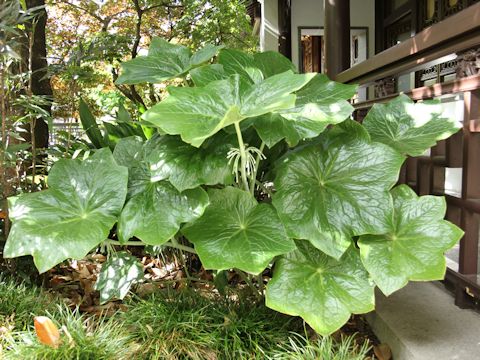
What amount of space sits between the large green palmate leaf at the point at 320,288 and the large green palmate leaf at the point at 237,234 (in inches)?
4.8

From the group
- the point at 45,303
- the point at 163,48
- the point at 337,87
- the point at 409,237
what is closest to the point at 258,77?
the point at 337,87

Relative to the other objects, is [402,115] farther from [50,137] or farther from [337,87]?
[50,137]

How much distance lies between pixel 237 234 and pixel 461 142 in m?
0.98

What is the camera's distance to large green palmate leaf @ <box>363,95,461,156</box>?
4.88 feet

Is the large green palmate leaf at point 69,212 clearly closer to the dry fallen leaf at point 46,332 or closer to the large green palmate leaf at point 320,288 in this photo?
the dry fallen leaf at point 46,332

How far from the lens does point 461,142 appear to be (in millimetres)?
1692

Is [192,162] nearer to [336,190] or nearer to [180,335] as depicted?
[336,190]

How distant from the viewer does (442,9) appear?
4.48 meters

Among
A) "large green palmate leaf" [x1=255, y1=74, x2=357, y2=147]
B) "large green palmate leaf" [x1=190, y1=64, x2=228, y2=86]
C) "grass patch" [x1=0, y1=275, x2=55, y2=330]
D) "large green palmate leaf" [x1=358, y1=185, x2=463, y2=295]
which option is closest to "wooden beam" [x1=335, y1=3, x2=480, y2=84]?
"large green palmate leaf" [x1=255, y1=74, x2=357, y2=147]

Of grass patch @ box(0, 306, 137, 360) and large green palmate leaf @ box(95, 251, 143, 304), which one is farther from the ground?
large green palmate leaf @ box(95, 251, 143, 304)

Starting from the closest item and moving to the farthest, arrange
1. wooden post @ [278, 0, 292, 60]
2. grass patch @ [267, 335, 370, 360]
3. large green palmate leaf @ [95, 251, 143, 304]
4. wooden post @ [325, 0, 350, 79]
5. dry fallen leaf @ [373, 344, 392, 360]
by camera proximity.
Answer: grass patch @ [267, 335, 370, 360] → dry fallen leaf @ [373, 344, 392, 360] → large green palmate leaf @ [95, 251, 143, 304] → wooden post @ [325, 0, 350, 79] → wooden post @ [278, 0, 292, 60]

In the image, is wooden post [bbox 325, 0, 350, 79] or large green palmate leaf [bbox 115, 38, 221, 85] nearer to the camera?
large green palmate leaf [bbox 115, 38, 221, 85]

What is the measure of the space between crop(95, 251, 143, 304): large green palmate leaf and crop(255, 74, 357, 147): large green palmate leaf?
92cm

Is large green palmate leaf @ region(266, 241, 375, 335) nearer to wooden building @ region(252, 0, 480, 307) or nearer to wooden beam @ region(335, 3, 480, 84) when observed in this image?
wooden building @ region(252, 0, 480, 307)
